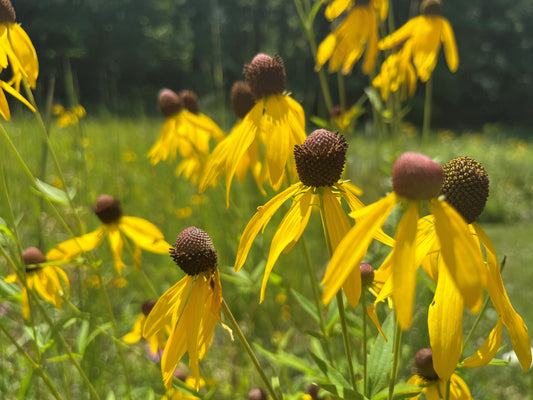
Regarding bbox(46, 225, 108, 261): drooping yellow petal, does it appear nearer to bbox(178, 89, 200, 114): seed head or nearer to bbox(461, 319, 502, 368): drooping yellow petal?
bbox(178, 89, 200, 114): seed head

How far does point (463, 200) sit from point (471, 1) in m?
14.0

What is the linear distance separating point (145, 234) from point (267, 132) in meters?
0.54

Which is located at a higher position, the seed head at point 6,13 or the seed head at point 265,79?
the seed head at point 6,13

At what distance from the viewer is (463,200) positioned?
0.67 meters

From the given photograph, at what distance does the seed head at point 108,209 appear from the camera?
1.41 metres

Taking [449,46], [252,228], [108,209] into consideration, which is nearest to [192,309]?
[252,228]

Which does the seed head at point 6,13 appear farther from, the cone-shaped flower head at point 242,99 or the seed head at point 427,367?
the seed head at point 427,367

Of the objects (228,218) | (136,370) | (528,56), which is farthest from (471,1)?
(136,370)

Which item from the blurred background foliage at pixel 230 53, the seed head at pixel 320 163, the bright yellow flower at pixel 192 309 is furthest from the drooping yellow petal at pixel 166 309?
the blurred background foliage at pixel 230 53

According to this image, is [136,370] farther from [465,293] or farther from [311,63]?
[311,63]

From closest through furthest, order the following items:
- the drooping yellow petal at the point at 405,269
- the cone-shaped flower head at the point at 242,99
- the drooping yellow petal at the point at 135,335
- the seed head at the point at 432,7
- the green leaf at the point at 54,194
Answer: the drooping yellow petal at the point at 405,269 < the green leaf at the point at 54,194 < the drooping yellow petal at the point at 135,335 < the cone-shaped flower head at the point at 242,99 < the seed head at the point at 432,7

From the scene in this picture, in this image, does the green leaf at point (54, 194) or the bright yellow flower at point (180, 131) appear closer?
the green leaf at point (54, 194)

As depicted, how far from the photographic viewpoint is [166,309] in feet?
2.62

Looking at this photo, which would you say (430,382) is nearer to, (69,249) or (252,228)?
(252,228)
